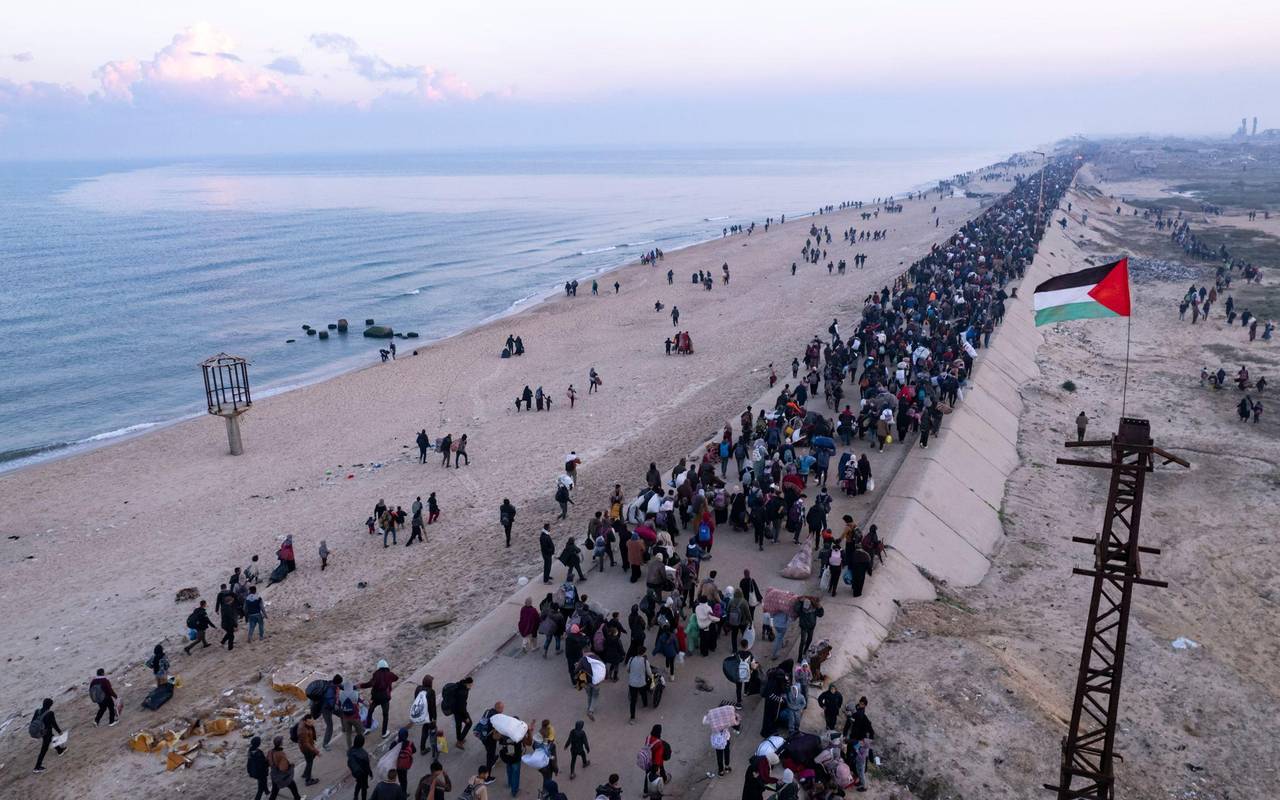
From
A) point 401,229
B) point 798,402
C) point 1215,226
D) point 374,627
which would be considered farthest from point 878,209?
point 374,627

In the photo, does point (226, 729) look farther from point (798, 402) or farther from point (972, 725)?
point (798, 402)

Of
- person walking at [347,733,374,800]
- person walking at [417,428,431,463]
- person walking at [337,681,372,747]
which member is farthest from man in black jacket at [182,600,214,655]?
person walking at [417,428,431,463]

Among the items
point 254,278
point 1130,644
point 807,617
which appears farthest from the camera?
point 254,278

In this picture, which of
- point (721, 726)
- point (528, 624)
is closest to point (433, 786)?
point (721, 726)

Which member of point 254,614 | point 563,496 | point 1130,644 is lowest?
point 1130,644

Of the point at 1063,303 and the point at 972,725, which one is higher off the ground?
the point at 1063,303

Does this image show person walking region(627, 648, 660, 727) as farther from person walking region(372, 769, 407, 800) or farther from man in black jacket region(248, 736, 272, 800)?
man in black jacket region(248, 736, 272, 800)

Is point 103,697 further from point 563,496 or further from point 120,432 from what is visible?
point 120,432
